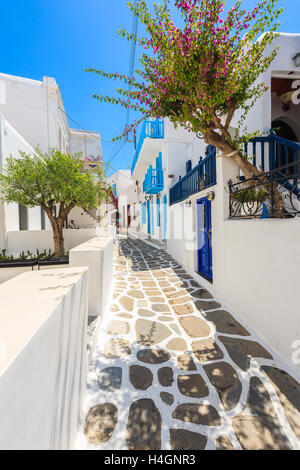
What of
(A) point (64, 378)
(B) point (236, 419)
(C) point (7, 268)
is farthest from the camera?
(C) point (7, 268)

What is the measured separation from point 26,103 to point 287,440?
16628 millimetres

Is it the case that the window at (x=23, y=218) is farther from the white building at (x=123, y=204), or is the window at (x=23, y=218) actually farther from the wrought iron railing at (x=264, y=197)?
the white building at (x=123, y=204)

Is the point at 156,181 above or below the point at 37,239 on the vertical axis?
above

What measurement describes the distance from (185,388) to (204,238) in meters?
4.10

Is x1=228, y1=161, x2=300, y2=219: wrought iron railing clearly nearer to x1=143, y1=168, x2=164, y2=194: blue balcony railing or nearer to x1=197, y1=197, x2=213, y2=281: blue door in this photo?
x1=197, y1=197, x2=213, y2=281: blue door

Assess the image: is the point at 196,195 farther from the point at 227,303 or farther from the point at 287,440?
the point at 287,440

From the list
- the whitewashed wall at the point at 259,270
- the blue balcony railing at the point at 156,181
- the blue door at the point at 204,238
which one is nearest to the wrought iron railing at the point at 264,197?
the whitewashed wall at the point at 259,270

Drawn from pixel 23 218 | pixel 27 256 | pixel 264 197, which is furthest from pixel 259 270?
pixel 23 218

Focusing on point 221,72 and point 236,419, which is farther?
point 221,72

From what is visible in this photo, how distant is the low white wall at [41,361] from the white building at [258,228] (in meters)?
2.67

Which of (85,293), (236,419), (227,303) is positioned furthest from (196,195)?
(236,419)

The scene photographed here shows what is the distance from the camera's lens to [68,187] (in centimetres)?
618

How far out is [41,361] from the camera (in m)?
1.05

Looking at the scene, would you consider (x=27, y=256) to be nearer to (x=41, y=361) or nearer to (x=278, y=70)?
(x=41, y=361)
